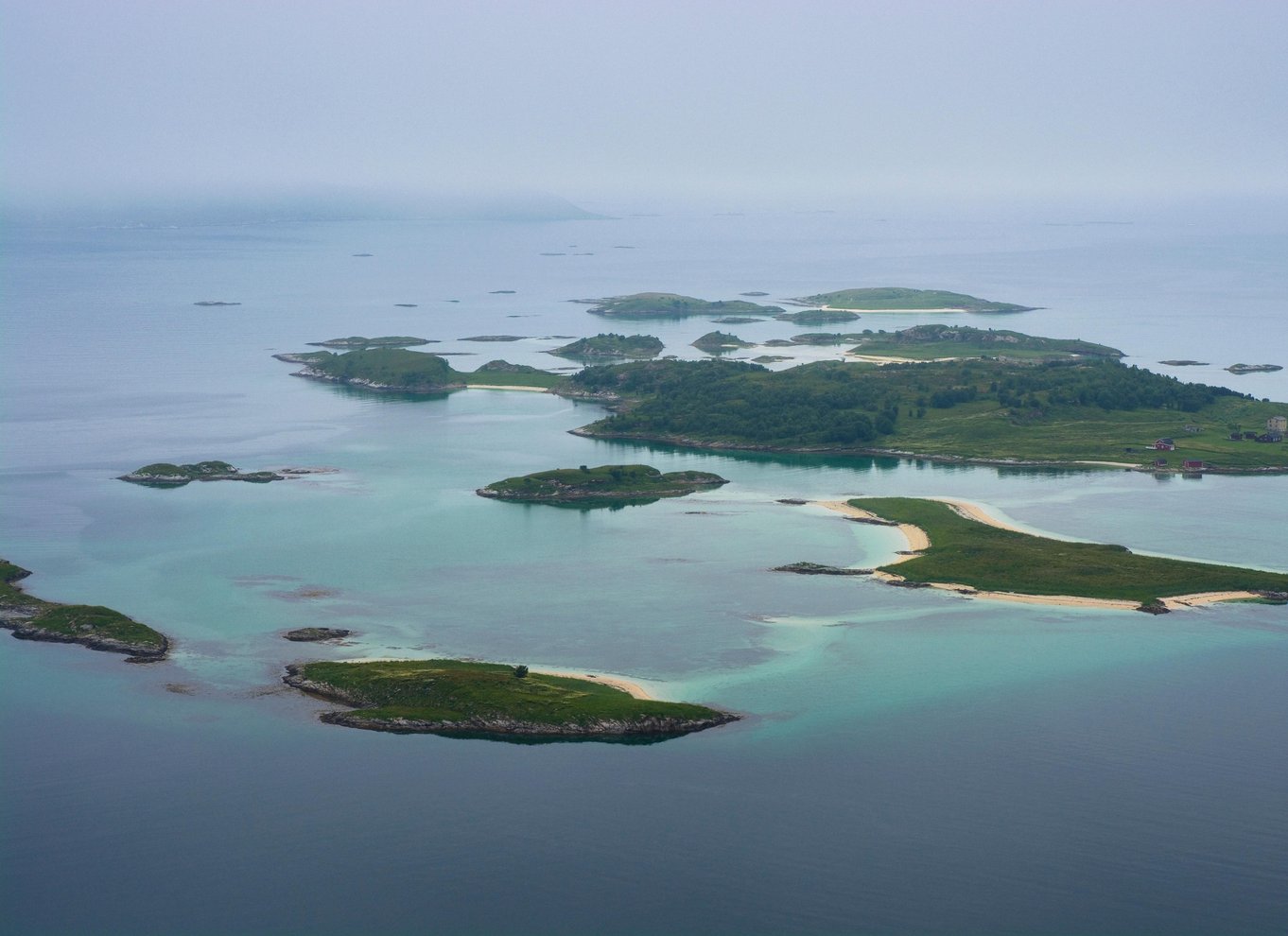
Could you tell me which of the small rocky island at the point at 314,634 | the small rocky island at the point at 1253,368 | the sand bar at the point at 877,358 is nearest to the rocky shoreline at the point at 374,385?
the sand bar at the point at 877,358

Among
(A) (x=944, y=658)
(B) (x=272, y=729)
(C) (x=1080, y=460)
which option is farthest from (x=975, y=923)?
(C) (x=1080, y=460)

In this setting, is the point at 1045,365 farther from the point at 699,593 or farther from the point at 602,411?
the point at 699,593

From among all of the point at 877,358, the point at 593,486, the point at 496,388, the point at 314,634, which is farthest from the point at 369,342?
the point at 314,634

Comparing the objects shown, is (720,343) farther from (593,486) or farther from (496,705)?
(496,705)

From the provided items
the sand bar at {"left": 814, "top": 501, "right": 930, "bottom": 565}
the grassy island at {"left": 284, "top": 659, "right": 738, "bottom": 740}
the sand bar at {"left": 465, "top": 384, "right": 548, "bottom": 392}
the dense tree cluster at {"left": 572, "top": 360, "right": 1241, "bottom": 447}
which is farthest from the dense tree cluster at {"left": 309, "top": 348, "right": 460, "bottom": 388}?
the grassy island at {"left": 284, "top": 659, "right": 738, "bottom": 740}

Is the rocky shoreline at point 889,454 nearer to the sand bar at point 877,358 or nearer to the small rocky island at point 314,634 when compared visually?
the sand bar at point 877,358

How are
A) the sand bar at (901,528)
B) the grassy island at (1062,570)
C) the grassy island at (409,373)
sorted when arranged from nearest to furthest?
the grassy island at (1062,570) < the sand bar at (901,528) < the grassy island at (409,373)

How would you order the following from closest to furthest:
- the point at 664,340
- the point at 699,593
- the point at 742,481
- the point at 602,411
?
the point at 699,593 < the point at 742,481 < the point at 602,411 < the point at 664,340
